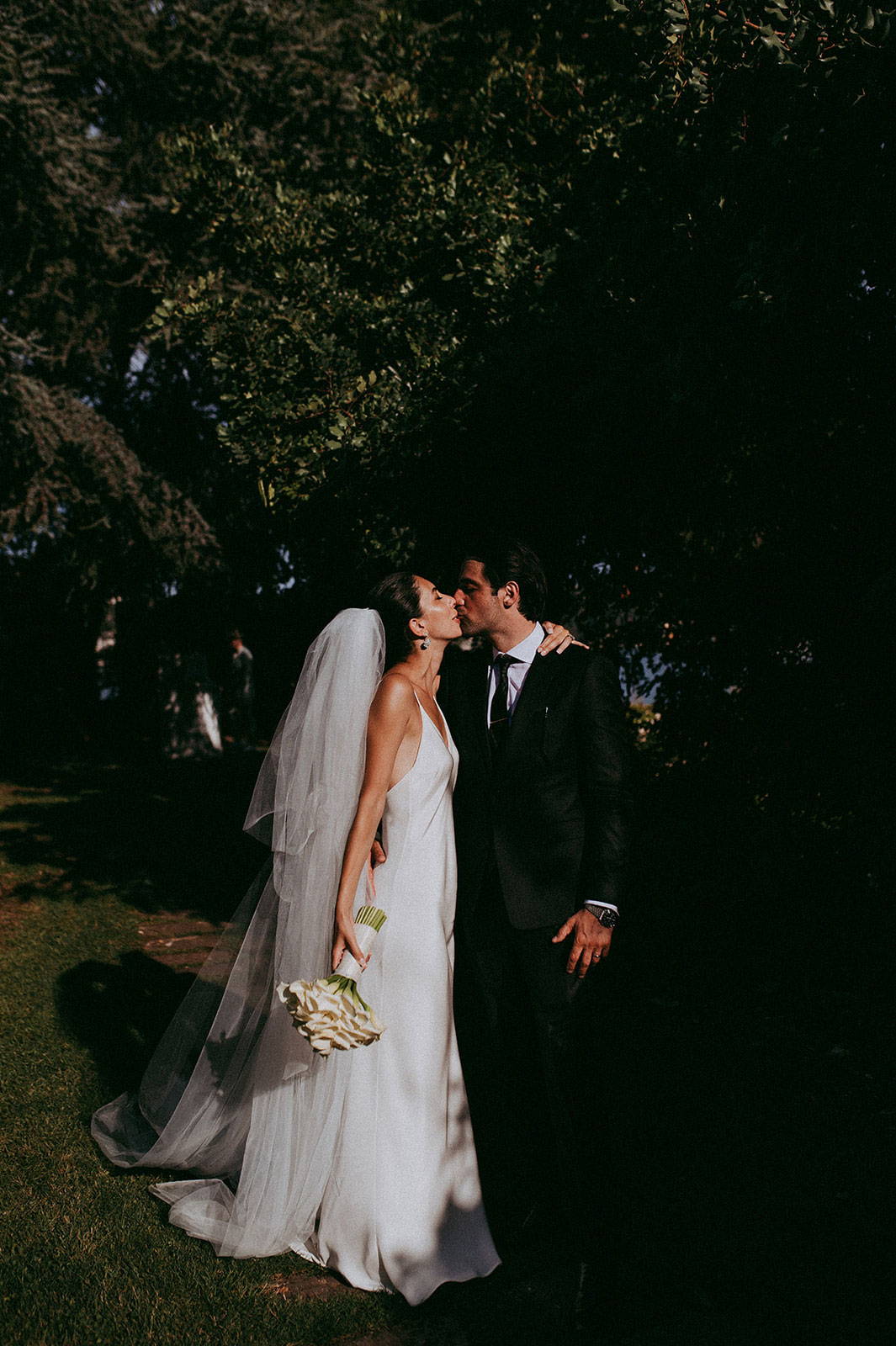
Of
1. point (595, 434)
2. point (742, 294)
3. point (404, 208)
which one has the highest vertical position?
point (404, 208)

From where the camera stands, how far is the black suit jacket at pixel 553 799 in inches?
132

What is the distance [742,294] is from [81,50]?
1045 centimetres

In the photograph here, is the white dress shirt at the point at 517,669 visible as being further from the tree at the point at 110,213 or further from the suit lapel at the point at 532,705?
the tree at the point at 110,213

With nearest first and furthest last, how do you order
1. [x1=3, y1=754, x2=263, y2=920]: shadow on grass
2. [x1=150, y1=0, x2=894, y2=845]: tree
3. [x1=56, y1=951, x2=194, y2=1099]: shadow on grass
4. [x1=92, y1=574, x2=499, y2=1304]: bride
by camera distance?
[x1=92, y1=574, x2=499, y2=1304]: bride
[x1=150, y1=0, x2=894, y2=845]: tree
[x1=56, y1=951, x2=194, y2=1099]: shadow on grass
[x1=3, y1=754, x2=263, y2=920]: shadow on grass

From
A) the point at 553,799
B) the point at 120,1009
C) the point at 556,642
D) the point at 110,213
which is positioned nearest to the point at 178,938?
the point at 120,1009

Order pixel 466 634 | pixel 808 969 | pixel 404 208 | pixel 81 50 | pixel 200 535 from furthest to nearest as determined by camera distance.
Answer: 1. pixel 200 535
2. pixel 81 50
3. pixel 404 208
4. pixel 808 969
5. pixel 466 634

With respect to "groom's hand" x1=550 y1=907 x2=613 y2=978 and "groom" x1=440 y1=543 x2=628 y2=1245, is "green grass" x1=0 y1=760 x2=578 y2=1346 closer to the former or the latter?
"groom" x1=440 y1=543 x2=628 y2=1245

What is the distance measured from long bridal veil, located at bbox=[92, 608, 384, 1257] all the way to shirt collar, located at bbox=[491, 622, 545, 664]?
501 millimetres

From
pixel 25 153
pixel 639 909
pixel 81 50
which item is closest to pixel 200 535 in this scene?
pixel 25 153

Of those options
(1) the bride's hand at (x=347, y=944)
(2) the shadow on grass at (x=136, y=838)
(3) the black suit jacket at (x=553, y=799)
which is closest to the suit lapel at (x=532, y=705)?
(3) the black suit jacket at (x=553, y=799)

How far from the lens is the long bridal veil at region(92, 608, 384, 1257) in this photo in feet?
10.9

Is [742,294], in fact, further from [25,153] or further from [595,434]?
[25,153]

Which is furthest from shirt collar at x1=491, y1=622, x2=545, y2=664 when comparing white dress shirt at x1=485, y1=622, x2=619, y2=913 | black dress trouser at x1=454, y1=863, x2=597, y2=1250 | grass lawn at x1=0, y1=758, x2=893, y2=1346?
grass lawn at x1=0, y1=758, x2=893, y2=1346

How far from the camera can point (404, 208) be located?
6652 millimetres
